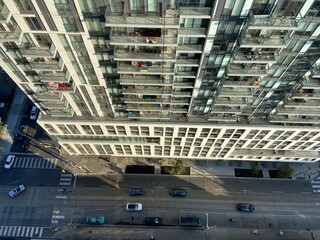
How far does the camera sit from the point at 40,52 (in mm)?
41375

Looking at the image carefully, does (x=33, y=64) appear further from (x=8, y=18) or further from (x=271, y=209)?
(x=271, y=209)

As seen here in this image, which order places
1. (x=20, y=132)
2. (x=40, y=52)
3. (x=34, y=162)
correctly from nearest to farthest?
(x=40, y=52)
(x=34, y=162)
(x=20, y=132)

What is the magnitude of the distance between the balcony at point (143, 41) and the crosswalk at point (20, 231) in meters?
60.3

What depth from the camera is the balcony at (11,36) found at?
126ft

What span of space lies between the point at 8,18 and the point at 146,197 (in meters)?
57.8

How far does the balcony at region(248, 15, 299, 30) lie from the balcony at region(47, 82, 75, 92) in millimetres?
32606

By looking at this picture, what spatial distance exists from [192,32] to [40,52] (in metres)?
23.2

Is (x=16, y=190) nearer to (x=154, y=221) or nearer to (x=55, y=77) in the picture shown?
(x=154, y=221)

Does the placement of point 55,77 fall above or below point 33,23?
below

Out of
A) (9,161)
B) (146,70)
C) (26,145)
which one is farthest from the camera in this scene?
(26,145)

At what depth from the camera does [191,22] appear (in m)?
37.7

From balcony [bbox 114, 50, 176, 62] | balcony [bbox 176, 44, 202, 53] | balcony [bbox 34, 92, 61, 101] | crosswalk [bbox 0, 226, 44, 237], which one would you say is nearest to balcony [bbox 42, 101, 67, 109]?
balcony [bbox 34, 92, 61, 101]

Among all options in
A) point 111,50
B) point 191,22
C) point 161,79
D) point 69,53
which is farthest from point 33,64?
point 191,22

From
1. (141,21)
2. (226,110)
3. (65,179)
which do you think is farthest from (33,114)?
(141,21)
